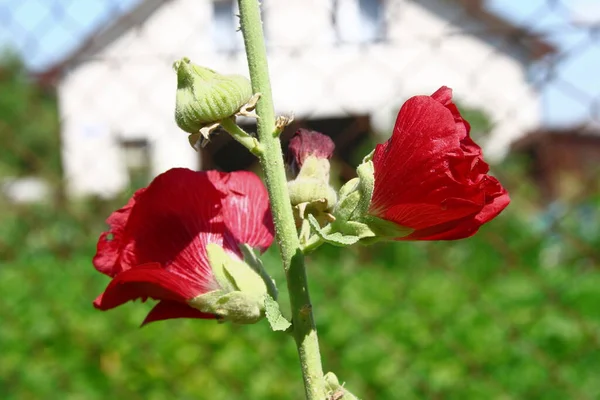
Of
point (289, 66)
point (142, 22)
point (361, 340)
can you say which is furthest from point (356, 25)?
point (361, 340)

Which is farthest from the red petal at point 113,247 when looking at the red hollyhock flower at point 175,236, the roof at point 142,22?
the roof at point 142,22

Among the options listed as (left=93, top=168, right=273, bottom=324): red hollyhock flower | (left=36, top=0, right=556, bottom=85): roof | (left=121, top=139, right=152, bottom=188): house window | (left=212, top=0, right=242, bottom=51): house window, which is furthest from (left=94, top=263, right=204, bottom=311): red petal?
(left=121, top=139, right=152, bottom=188): house window

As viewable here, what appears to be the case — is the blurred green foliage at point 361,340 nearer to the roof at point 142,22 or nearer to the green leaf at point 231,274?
the roof at point 142,22

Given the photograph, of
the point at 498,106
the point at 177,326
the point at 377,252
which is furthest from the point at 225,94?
the point at 498,106

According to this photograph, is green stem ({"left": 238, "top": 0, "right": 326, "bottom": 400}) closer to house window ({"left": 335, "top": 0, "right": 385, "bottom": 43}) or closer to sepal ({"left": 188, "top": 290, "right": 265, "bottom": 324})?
sepal ({"left": 188, "top": 290, "right": 265, "bottom": 324})

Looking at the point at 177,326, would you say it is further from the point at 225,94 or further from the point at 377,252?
the point at 225,94
